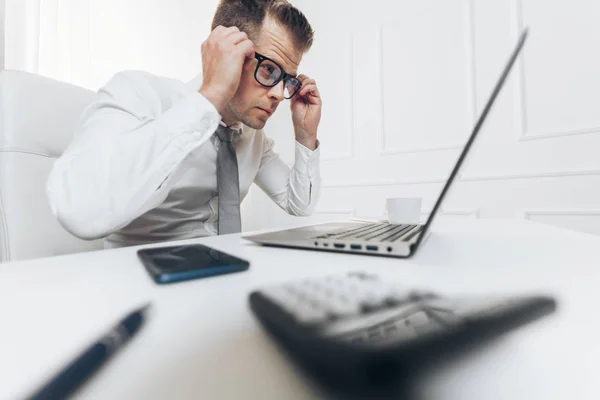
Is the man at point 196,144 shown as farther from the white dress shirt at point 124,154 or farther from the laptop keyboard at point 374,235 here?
the laptop keyboard at point 374,235

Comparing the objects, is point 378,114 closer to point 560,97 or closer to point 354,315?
point 560,97

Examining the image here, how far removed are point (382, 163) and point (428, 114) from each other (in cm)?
31

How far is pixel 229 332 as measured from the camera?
16 centimetres

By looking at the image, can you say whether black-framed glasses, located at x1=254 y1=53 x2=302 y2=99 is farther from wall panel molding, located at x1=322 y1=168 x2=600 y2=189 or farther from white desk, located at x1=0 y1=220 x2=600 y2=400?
wall panel molding, located at x1=322 y1=168 x2=600 y2=189

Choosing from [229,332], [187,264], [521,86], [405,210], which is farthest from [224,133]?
[521,86]

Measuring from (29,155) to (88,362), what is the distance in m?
0.78

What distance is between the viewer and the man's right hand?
65cm

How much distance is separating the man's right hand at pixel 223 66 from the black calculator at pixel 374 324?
0.56 meters

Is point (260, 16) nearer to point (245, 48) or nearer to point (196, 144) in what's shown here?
point (245, 48)

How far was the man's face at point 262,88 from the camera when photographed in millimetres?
865

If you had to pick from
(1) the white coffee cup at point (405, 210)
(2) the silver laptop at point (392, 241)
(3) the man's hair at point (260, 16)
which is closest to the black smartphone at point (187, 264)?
(2) the silver laptop at point (392, 241)

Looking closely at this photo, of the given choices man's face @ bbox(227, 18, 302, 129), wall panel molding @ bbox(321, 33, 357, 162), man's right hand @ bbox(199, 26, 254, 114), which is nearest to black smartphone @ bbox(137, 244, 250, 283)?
man's right hand @ bbox(199, 26, 254, 114)

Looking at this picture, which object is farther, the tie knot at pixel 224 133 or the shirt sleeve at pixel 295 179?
the shirt sleeve at pixel 295 179

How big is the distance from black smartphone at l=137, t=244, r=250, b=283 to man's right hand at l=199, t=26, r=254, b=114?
0.41m
